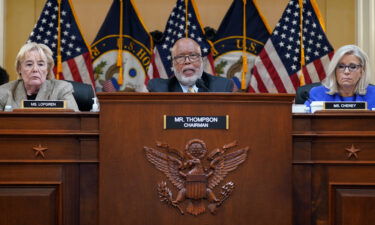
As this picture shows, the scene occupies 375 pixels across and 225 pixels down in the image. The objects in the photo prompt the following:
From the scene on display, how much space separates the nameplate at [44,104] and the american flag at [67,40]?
2943mm

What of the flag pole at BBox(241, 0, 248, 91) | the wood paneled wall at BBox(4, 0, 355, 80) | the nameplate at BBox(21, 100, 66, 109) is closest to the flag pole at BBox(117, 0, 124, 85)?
the wood paneled wall at BBox(4, 0, 355, 80)

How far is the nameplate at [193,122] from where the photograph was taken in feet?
9.67

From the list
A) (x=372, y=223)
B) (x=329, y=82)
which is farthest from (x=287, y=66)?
(x=372, y=223)

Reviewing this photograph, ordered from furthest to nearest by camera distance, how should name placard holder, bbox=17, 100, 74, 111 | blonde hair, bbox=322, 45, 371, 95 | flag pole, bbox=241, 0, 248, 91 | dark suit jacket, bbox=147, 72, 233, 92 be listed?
flag pole, bbox=241, 0, 248, 91, dark suit jacket, bbox=147, 72, 233, 92, blonde hair, bbox=322, 45, 371, 95, name placard holder, bbox=17, 100, 74, 111

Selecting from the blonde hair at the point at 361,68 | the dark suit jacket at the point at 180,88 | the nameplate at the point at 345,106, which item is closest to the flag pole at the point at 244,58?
the dark suit jacket at the point at 180,88

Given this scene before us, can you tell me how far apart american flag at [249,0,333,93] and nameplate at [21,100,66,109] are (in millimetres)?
3251

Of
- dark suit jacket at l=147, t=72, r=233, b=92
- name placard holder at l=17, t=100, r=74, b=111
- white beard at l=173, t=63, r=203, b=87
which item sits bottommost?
name placard holder at l=17, t=100, r=74, b=111

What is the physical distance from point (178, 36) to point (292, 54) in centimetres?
119

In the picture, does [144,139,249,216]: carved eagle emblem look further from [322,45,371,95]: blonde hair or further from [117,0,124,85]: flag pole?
[117,0,124,85]: flag pole

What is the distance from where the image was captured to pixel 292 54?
6098mm

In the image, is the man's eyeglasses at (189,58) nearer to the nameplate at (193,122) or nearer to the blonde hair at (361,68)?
the blonde hair at (361,68)

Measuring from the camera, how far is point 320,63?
6.05m

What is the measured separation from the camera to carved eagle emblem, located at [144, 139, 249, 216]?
2.94 metres

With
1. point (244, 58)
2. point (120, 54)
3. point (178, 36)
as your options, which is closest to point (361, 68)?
point (244, 58)
